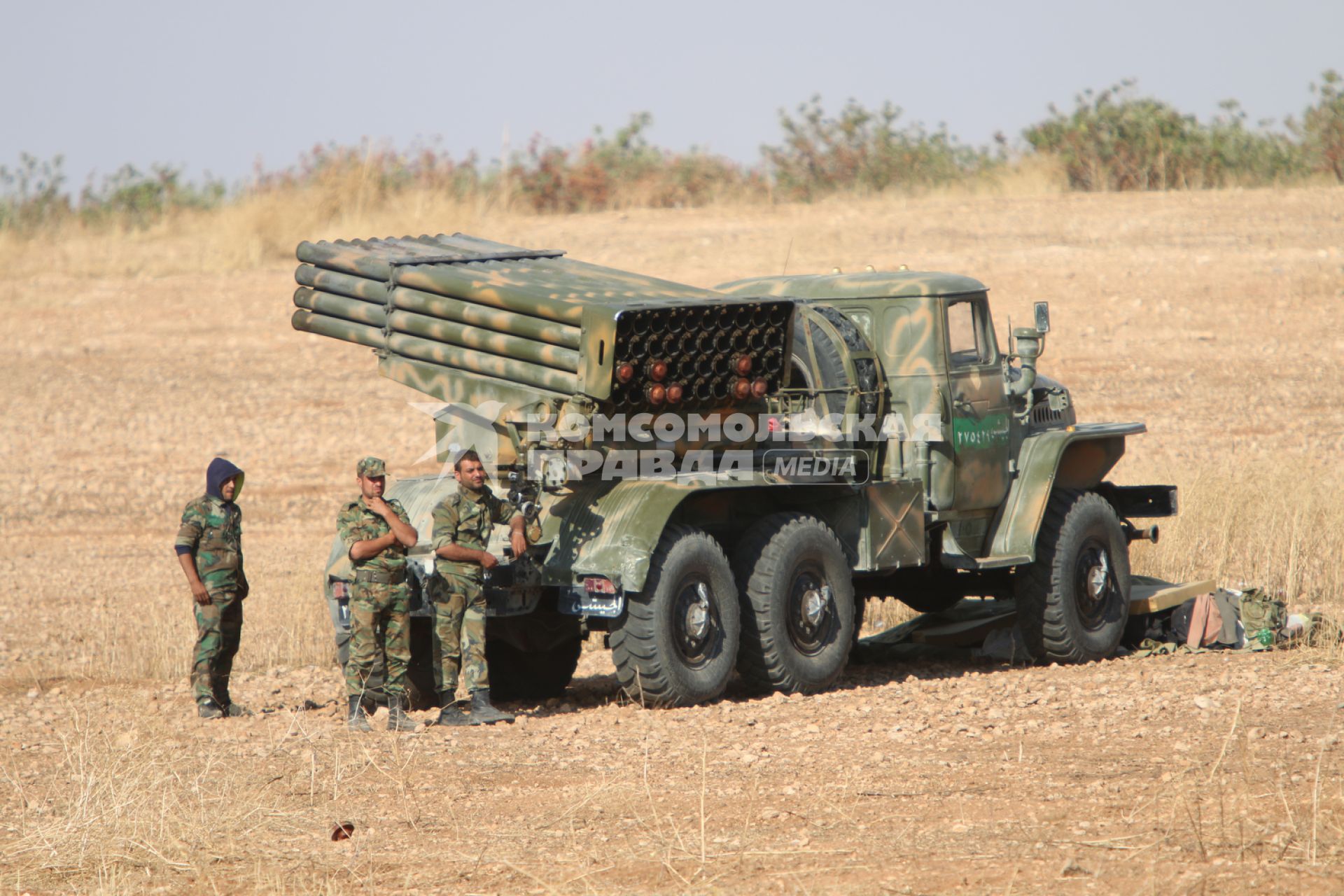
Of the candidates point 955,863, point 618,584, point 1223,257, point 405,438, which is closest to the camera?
point 955,863

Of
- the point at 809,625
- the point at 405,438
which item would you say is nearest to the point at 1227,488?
the point at 809,625

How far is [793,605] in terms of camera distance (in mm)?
9516

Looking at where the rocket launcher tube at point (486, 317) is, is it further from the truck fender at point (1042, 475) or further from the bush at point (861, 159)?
the bush at point (861, 159)

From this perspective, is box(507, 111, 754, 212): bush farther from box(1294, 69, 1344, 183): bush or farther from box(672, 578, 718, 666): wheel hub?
box(672, 578, 718, 666): wheel hub

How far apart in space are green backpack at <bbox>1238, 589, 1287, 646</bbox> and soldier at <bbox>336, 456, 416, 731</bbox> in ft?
18.3

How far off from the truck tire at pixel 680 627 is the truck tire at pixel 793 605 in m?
0.15

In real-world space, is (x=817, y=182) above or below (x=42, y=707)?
above

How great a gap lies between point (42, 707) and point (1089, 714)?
5746 mm

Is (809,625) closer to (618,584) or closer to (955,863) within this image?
(618,584)

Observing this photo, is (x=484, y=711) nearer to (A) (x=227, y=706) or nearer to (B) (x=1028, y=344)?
(A) (x=227, y=706)

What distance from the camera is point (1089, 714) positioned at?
28.7 feet

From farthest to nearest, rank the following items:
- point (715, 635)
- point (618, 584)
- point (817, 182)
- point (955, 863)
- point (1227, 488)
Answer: point (817, 182) → point (1227, 488) → point (715, 635) → point (618, 584) → point (955, 863)

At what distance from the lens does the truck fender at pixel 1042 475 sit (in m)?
10.7

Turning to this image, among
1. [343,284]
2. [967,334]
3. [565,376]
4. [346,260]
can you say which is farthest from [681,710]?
[967,334]
